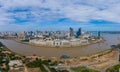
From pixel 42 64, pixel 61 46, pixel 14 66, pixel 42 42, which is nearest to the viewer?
pixel 14 66

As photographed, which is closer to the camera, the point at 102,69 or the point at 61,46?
the point at 102,69

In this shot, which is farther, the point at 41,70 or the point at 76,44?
the point at 76,44

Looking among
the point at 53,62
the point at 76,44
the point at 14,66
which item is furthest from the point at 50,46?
the point at 14,66

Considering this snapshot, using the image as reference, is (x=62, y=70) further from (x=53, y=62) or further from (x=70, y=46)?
(x=70, y=46)

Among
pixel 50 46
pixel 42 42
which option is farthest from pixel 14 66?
pixel 42 42

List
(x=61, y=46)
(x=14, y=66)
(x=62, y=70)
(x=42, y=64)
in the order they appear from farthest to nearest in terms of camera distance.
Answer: (x=61, y=46) < (x=42, y=64) < (x=14, y=66) < (x=62, y=70)

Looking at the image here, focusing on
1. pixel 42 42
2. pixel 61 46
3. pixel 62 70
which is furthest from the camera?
pixel 42 42

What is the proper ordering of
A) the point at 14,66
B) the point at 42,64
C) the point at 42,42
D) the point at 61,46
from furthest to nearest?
1. the point at 42,42
2. the point at 61,46
3. the point at 42,64
4. the point at 14,66

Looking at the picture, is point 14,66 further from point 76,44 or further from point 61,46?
point 76,44
